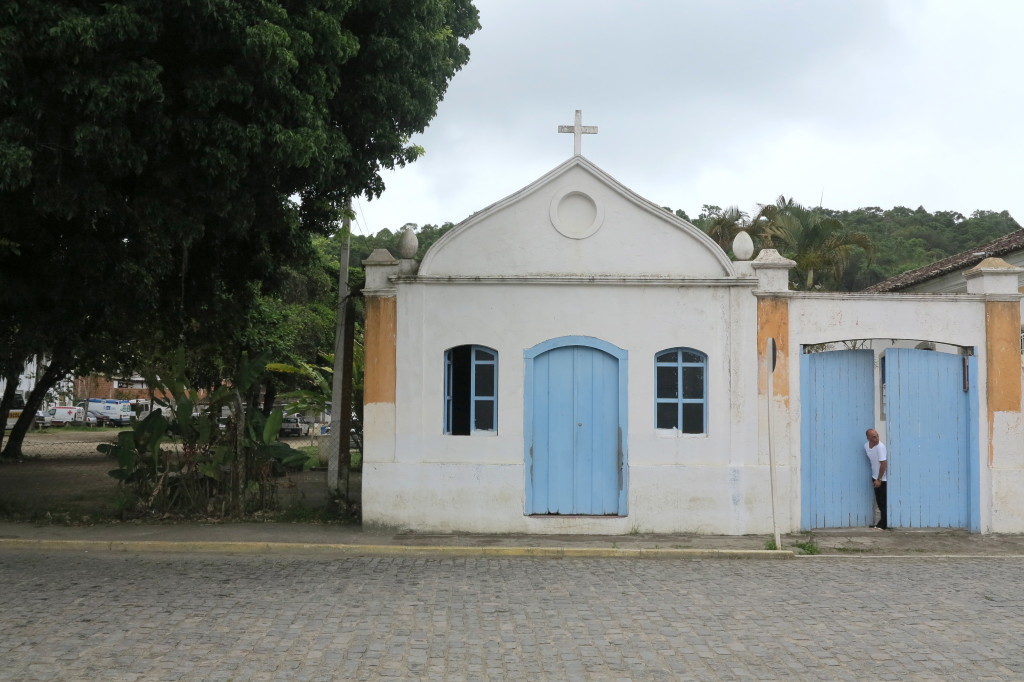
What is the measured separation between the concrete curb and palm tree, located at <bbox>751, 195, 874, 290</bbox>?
14.1 meters

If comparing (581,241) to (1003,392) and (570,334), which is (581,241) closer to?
(570,334)

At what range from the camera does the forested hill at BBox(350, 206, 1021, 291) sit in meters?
36.5

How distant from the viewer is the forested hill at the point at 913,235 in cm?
3681

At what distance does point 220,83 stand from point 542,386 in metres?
5.39

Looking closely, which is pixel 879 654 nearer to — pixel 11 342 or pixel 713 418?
pixel 713 418

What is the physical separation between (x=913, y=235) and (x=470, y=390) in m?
34.4

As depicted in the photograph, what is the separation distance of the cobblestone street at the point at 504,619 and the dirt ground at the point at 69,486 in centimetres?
319

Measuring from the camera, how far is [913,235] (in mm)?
40938

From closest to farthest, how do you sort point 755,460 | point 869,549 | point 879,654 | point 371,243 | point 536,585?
point 879,654, point 536,585, point 869,549, point 755,460, point 371,243

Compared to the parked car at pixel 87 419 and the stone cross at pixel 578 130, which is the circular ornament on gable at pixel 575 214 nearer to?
the stone cross at pixel 578 130

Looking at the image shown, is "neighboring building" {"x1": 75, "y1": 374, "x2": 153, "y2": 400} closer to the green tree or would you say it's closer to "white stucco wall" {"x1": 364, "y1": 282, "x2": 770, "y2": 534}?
the green tree

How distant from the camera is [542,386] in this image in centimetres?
1220

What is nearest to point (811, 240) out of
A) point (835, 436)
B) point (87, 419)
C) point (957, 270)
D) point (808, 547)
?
point (957, 270)

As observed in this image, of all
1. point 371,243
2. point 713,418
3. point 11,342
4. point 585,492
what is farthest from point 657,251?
point 371,243
